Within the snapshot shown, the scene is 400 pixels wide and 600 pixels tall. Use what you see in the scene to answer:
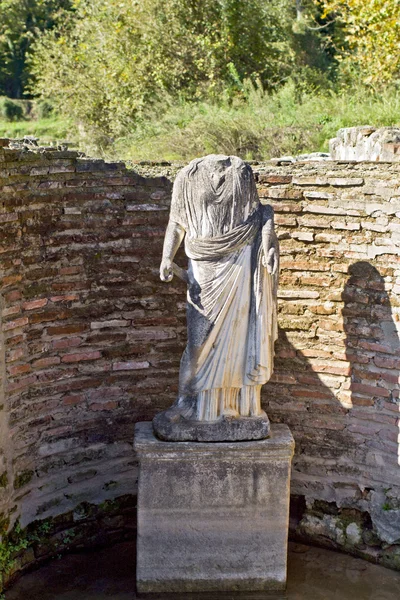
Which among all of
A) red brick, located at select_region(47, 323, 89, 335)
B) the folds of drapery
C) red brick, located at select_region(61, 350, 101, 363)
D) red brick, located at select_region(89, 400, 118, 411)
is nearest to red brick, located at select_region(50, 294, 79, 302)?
red brick, located at select_region(47, 323, 89, 335)

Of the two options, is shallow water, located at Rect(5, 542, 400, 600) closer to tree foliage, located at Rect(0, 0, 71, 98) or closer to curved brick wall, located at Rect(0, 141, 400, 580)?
curved brick wall, located at Rect(0, 141, 400, 580)

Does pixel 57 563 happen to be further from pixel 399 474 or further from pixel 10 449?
pixel 399 474

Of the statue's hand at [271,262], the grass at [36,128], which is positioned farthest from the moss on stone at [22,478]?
the grass at [36,128]

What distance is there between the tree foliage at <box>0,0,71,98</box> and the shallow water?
16.9 m

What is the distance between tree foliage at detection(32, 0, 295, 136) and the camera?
41.3 ft

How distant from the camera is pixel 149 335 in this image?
6.29 meters

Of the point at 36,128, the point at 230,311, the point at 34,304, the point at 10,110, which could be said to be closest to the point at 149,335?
the point at 34,304

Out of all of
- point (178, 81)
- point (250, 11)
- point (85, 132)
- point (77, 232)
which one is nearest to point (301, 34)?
point (250, 11)

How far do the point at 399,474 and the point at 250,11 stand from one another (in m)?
9.26

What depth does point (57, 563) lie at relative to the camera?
238 inches

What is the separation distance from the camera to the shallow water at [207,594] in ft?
18.3

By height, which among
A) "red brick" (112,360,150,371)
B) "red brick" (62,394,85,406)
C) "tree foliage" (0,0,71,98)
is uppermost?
"tree foliage" (0,0,71,98)

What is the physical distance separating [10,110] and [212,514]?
55.4 ft

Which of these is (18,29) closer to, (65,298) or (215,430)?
(65,298)
